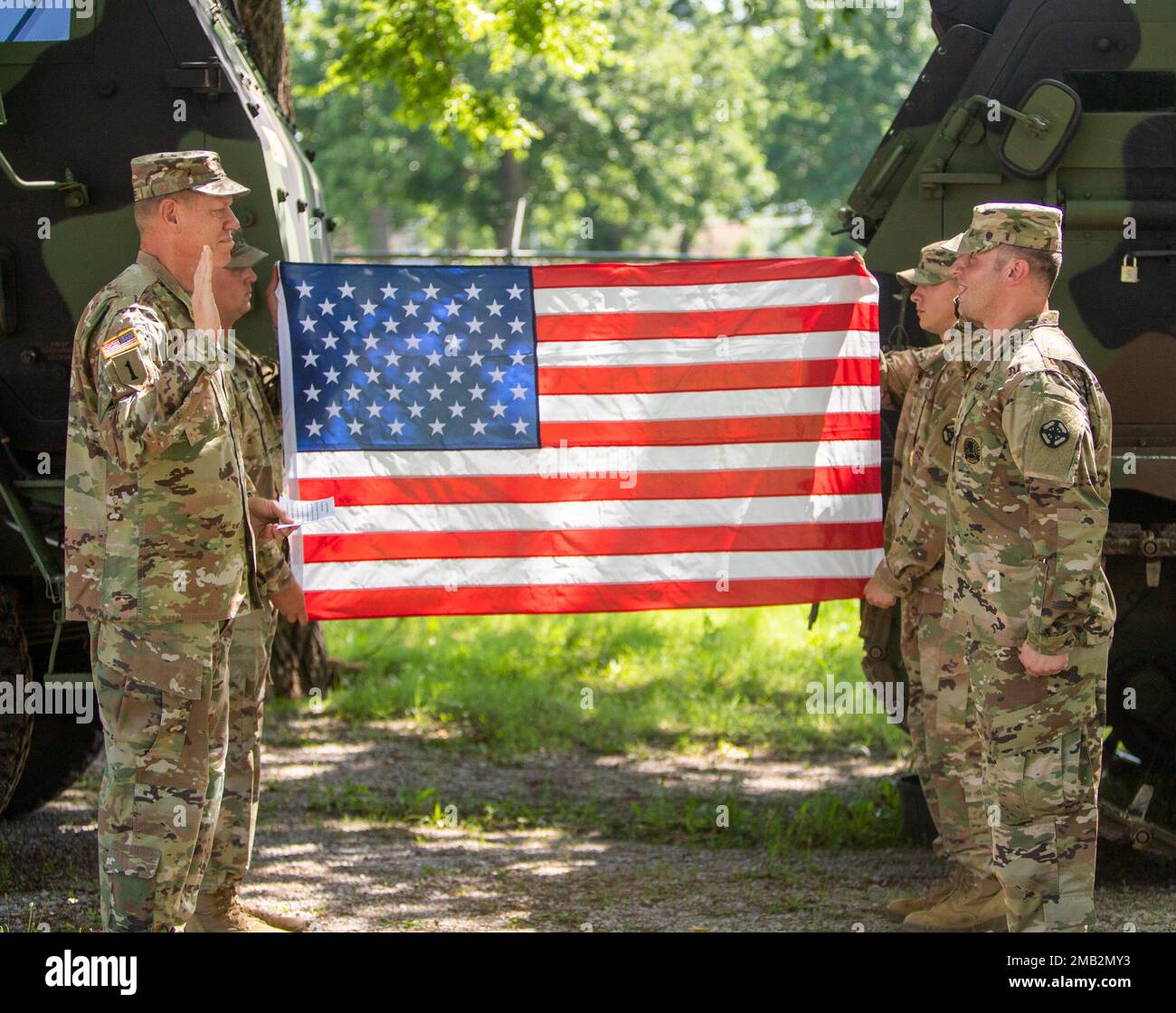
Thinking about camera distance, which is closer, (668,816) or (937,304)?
(937,304)

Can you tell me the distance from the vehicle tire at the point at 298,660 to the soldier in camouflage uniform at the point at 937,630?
406 cm

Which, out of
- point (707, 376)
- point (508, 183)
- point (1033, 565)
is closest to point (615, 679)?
point (707, 376)

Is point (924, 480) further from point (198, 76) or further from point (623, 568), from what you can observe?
point (198, 76)

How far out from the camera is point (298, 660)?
27.2ft

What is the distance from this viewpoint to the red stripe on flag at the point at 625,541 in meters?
5.16

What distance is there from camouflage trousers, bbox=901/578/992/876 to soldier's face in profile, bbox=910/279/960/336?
816 mm

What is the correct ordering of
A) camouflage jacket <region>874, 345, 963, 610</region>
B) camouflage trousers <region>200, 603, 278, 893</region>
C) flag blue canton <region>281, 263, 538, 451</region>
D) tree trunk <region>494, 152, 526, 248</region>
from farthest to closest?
1. tree trunk <region>494, 152, 526, 248</region>
2. flag blue canton <region>281, 263, 538, 451</region>
3. camouflage jacket <region>874, 345, 963, 610</region>
4. camouflage trousers <region>200, 603, 278, 893</region>

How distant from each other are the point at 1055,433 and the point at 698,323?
1690 millimetres

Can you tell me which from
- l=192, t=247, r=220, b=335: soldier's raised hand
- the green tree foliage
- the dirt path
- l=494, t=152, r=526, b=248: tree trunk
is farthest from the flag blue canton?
l=494, t=152, r=526, b=248: tree trunk

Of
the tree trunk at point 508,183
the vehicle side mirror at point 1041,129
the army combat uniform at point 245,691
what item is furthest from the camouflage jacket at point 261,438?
the tree trunk at point 508,183

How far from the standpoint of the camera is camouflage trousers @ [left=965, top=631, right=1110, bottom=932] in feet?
13.3

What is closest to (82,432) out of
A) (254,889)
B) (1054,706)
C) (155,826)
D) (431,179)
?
(155,826)

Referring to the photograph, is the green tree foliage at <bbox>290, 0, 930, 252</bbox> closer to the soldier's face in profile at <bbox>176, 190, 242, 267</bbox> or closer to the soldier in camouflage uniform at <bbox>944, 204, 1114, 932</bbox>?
the soldier's face in profile at <bbox>176, 190, 242, 267</bbox>

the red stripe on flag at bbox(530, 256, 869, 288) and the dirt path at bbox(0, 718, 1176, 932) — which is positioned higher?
the red stripe on flag at bbox(530, 256, 869, 288)
